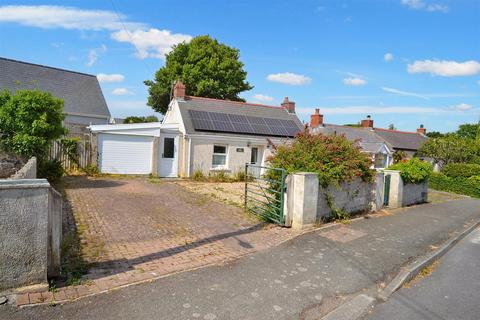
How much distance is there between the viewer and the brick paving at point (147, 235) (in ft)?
16.4

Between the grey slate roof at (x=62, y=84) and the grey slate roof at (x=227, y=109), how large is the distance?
11.4 meters

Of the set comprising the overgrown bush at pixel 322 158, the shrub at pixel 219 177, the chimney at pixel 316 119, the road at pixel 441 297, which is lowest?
the road at pixel 441 297

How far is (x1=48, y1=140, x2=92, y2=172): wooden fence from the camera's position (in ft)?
52.1

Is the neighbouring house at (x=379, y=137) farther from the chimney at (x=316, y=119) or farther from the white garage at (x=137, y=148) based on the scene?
the white garage at (x=137, y=148)

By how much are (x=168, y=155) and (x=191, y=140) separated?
57.6 inches

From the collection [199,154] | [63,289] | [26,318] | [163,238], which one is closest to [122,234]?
[163,238]

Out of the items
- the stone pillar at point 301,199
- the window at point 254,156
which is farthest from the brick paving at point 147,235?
the window at point 254,156

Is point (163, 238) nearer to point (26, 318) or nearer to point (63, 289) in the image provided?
point (63, 289)

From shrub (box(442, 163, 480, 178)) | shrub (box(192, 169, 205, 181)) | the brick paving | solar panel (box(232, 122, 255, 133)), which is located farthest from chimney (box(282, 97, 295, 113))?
the brick paving

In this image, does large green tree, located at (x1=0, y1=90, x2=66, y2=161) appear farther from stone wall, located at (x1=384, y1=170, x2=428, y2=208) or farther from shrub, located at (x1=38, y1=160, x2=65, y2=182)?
stone wall, located at (x1=384, y1=170, x2=428, y2=208)

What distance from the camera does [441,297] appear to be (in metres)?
5.15

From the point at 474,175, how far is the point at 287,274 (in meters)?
24.5

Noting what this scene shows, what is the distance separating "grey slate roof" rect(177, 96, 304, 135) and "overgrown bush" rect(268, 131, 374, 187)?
951 cm

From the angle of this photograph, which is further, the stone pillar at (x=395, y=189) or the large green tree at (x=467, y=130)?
the large green tree at (x=467, y=130)
